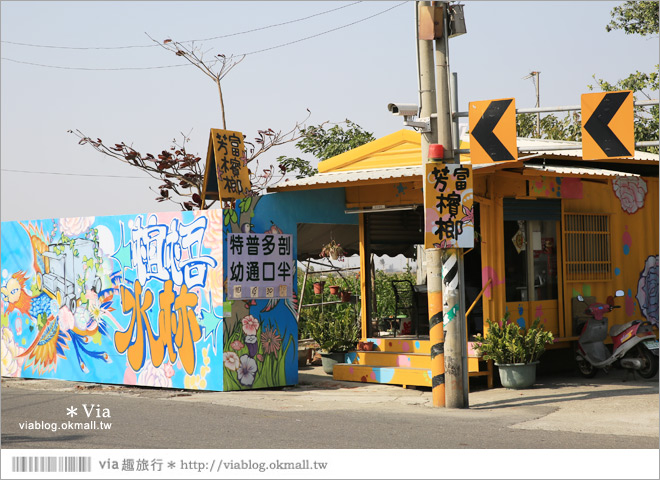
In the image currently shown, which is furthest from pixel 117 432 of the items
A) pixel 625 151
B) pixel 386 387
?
pixel 625 151

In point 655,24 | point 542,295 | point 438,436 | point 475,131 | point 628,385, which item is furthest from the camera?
point 655,24

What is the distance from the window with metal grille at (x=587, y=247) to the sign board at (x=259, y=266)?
4.54m

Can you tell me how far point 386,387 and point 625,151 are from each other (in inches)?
216

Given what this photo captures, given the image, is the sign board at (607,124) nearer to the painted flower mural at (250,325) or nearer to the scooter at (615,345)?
the scooter at (615,345)

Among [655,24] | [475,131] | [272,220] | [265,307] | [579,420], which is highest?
[655,24]

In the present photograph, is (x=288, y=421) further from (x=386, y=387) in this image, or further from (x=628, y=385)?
(x=628, y=385)

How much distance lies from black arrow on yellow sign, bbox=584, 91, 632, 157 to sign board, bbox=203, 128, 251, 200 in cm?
531

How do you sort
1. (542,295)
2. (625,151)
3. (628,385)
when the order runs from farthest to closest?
(542,295) → (628,385) → (625,151)

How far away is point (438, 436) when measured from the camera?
28.1 feet

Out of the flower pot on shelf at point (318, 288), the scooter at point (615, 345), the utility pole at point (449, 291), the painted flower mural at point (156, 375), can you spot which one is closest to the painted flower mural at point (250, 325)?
the painted flower mural at point (156, 375)

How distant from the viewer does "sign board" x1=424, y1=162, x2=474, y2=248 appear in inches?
423

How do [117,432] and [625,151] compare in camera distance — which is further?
[625,151]

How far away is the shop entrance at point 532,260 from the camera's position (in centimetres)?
1330

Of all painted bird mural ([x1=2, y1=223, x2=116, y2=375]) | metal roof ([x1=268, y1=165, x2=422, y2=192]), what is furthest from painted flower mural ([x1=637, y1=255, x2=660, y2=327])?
painted bird mural ([x1=2, y1=223, x2=116, y2=375])
